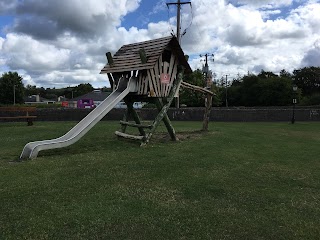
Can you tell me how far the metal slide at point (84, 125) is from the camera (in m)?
9.34

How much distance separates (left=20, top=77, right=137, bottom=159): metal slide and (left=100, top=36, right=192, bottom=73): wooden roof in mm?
510

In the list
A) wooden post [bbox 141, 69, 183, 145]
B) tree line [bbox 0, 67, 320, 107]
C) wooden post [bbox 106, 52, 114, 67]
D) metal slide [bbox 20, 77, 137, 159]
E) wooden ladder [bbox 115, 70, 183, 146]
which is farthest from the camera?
tree line [bbox 0, 67, 320, 107]

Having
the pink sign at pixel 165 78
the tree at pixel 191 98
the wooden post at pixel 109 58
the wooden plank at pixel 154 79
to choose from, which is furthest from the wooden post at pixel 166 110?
the tree at pixel 191 98

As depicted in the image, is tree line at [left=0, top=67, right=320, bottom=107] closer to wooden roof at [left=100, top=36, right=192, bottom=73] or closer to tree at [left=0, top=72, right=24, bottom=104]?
tree at [left=0, top=72, right=24, bottom=104]

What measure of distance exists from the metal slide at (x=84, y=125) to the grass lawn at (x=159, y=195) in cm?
32

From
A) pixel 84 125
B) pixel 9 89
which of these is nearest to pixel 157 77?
pixel 84 125

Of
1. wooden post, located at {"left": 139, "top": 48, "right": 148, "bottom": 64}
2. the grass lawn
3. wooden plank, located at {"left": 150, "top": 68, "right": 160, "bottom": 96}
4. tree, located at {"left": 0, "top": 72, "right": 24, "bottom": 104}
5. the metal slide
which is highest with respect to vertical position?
tree, located at {"left": 0, "top": 72, "right": 24, "bottom": 104}

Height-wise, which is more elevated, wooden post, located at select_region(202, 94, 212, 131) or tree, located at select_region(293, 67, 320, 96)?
tree, located at select_region(293, 67, 320, 96)

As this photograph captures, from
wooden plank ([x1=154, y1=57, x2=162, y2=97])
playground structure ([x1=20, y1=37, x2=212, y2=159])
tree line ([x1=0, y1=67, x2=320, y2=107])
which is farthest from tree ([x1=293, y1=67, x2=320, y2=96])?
wooden plank ([x1=154, y1=57, x2=162, y2=97])

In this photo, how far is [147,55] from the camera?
12375 mm

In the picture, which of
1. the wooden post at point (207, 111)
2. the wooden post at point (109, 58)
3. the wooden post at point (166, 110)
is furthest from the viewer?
the wooden post at point (207, 111)

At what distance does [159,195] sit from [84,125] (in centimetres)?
545

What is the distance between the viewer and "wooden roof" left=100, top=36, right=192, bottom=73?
1222 cm

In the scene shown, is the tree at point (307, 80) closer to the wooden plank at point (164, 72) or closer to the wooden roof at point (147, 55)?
the wooden roof at point (147, 55)
